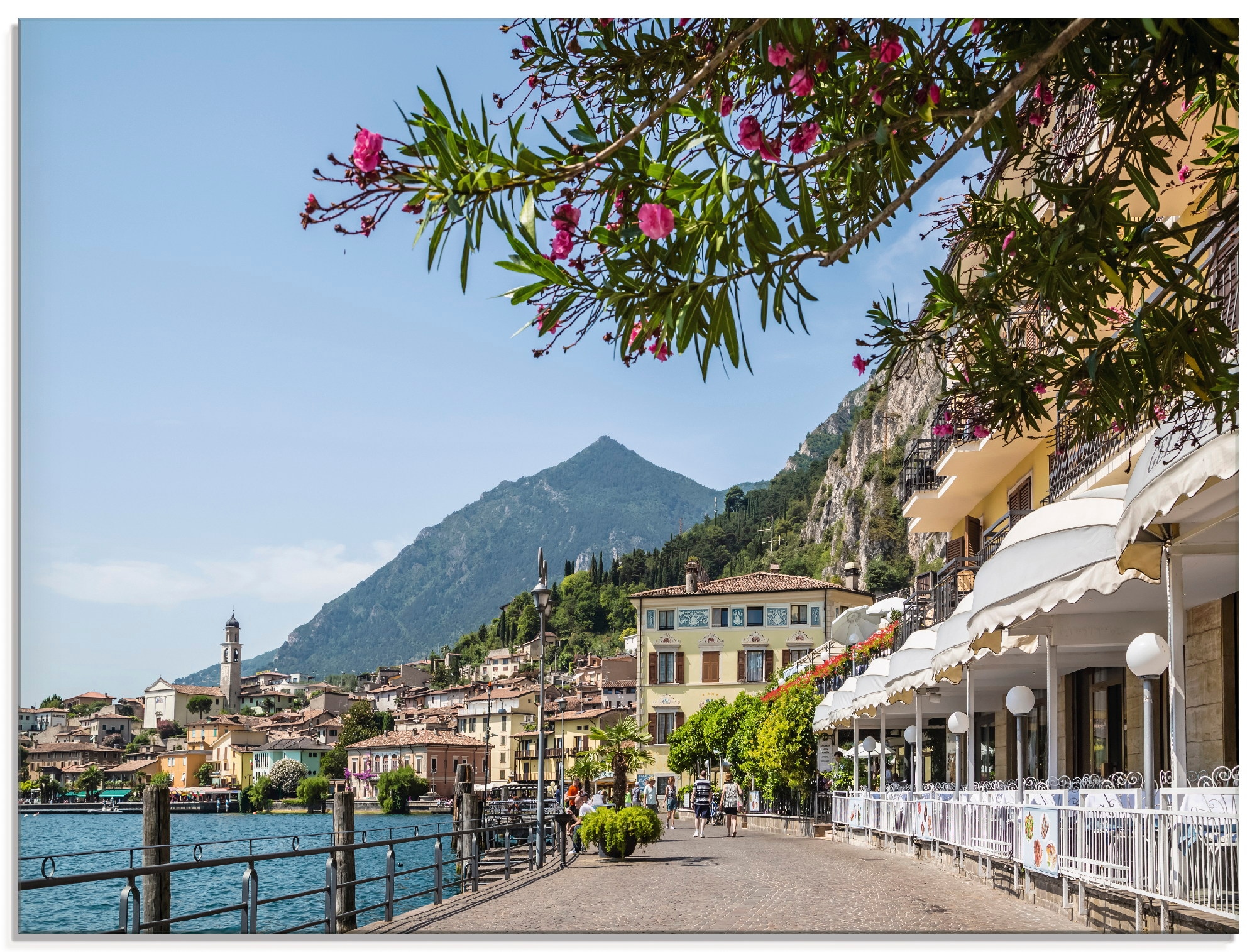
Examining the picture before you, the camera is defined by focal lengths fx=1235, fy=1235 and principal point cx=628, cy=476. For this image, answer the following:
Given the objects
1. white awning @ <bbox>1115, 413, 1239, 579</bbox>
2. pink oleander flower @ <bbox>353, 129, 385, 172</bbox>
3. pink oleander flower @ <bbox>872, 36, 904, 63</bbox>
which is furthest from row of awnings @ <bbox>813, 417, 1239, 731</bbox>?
pink oleander flower @ <bbox>353, 129, 385, 172</bbox>

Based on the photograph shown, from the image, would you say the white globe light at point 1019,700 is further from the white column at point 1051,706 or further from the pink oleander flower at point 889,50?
the pink oleander flower at point 889,50

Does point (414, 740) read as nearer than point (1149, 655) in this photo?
No

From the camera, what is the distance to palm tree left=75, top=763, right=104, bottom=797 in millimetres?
43438

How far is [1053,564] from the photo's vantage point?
8.54 m

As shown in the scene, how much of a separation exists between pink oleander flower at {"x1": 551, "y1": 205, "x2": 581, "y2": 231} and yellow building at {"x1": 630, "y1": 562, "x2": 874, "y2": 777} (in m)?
47.5

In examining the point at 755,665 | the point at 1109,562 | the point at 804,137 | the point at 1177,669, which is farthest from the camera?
the point at 755,665

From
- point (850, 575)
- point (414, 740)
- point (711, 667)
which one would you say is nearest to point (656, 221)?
point (711, 667)

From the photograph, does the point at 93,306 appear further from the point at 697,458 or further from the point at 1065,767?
the point at 1065,767

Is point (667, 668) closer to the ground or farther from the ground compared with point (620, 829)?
farther from the ground

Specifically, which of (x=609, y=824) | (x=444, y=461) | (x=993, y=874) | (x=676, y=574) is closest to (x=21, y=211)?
(x=444, y=461)

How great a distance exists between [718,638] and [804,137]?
159ft

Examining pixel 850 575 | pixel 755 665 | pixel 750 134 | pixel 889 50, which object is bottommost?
pixel 755 665

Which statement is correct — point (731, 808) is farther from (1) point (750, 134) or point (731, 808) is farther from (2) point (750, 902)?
(1) point (750, 134)
